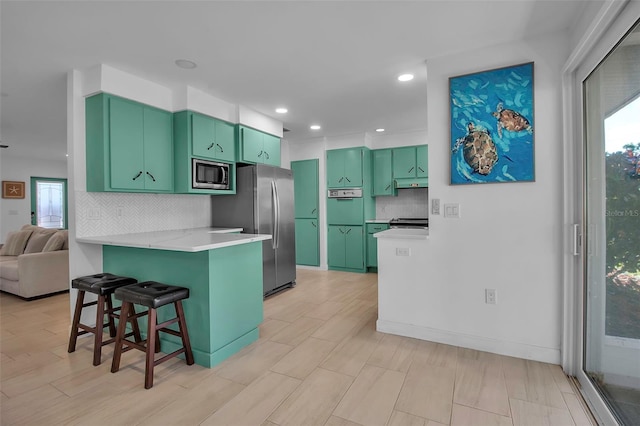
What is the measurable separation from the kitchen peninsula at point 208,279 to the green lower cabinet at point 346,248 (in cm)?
286

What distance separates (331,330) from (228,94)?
2.76m

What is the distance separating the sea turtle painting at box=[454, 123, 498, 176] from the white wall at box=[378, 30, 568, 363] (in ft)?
0.45

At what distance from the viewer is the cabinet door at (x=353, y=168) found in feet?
17.8

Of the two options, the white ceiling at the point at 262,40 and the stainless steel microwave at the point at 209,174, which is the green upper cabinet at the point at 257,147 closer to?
the stainless steel microwave at the point at 209,174

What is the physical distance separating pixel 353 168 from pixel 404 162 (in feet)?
2.89

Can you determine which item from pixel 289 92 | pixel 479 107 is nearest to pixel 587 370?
pixel 479 107

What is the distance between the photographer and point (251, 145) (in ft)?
13.5

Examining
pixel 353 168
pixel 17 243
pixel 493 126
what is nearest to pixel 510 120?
pixel 493 126

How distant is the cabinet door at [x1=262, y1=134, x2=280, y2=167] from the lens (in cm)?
436

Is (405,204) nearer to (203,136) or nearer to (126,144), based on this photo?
(203,136)

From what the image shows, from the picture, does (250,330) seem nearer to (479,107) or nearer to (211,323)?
(211,323)

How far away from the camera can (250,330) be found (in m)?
A: 2.71

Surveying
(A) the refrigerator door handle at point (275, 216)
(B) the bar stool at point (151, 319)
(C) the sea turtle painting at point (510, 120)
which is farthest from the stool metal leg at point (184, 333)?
(C) the sea turtle painting at point (510, 120)

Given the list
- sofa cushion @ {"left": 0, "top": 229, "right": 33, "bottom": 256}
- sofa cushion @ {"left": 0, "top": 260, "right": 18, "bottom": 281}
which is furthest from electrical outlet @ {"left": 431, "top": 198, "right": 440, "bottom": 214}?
sofa cushion @ {"left": 0, "top": 229, "right": 33, "bottom": 256}
